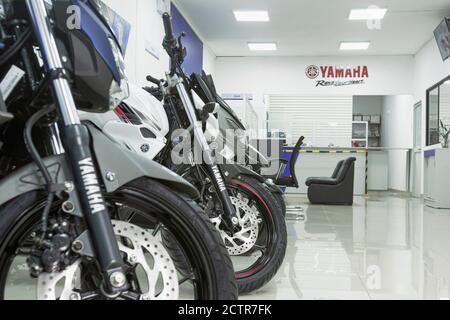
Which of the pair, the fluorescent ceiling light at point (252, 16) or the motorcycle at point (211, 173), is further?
the fluorescent ceiling light at point (252, 16)

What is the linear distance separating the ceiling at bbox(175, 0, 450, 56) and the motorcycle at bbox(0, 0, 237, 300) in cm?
730

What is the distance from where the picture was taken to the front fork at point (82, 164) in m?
0.87

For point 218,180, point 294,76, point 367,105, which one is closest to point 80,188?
point 218,180

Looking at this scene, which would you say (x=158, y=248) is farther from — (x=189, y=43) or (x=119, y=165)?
(x=189, y=43)

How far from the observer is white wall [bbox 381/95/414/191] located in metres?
11.8

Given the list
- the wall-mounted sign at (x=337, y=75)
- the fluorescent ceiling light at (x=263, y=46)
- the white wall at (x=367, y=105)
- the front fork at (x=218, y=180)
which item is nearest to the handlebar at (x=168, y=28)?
the front fork at (x=218, y=180)

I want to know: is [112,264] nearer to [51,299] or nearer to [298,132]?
[51,299]

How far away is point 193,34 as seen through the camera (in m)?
9.23

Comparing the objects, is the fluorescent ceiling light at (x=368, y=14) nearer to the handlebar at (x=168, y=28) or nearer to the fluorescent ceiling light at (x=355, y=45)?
the fluorescent ceiling light at (x=355, y=45)

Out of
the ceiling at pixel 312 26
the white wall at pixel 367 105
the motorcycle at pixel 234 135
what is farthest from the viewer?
the white wall at pixel 367 105

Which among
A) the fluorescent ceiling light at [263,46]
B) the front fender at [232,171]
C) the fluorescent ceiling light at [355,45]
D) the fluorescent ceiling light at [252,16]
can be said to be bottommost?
the front fender at [232,171]

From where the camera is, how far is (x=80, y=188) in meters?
0.90

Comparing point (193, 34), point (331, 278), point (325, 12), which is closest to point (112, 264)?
point (331, 278)

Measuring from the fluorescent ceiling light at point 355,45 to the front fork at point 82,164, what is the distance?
1026cm
